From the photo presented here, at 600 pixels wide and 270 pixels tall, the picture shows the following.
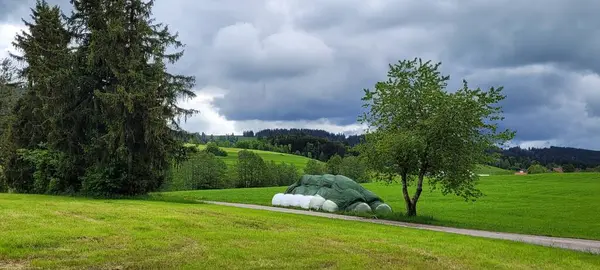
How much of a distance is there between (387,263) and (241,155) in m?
85.4

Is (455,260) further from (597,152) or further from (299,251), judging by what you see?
(597,152)

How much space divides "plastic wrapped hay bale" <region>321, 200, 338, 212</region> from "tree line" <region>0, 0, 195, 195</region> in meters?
10.9

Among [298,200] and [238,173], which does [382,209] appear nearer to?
[298,200]

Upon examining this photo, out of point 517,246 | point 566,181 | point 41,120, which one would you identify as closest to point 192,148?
point 41,120

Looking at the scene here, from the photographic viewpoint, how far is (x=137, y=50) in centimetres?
3167

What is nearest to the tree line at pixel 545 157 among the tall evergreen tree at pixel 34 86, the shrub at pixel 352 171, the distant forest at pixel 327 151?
the distant forest at pixel 327 151

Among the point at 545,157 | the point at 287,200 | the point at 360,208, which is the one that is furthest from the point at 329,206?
the point at 545,157

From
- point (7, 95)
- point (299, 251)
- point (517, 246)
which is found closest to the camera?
point (299, 251)

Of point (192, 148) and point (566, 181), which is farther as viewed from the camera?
point (566, 181)

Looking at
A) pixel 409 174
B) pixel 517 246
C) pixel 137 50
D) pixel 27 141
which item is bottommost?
pixel 517 246

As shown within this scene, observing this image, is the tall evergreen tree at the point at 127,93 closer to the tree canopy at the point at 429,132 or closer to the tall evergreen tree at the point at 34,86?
the tall evergreen tree at the point at 34,86

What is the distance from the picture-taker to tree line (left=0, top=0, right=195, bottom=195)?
99.8 ft

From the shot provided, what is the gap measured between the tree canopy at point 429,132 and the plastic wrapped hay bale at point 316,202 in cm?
482

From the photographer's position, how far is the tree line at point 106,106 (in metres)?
30.4
